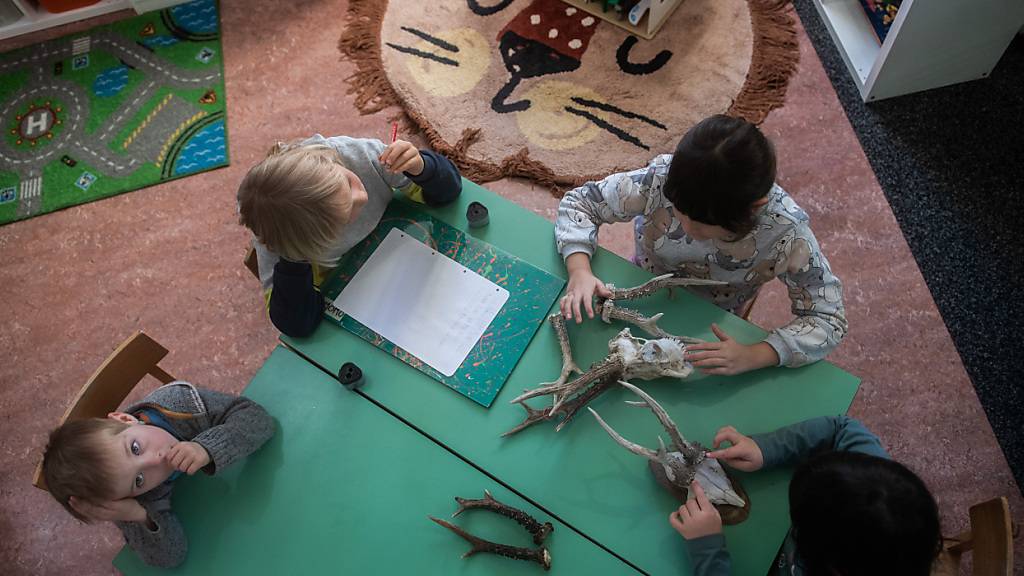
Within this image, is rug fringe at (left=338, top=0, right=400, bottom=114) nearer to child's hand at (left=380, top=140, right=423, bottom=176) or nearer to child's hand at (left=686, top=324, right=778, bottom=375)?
child's hand at (left=380, top=140, right=423, bottom=176)

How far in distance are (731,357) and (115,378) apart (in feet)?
3.69

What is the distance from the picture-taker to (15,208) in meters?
2.32

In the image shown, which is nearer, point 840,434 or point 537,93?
point 840,434

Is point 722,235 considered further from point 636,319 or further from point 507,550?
point 507,550

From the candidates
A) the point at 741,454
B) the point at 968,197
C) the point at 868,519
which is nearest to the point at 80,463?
the point at 741,454

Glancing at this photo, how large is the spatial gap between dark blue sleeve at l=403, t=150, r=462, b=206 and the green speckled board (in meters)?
0.04

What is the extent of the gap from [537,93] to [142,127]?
1.33 metres

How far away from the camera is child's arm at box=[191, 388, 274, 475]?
1.23m

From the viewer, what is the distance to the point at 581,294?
1320 mm

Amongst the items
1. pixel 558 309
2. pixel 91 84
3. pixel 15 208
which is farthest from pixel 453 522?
pixel 91 84

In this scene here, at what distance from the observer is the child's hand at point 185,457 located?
3.92ft

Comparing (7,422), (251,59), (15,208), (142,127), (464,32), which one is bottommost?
(7,422)

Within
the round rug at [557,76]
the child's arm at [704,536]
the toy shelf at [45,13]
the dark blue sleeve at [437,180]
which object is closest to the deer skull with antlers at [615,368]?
the child's arm at [704,536]

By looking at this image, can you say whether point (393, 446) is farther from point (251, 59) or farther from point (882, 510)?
point (251, 59)
